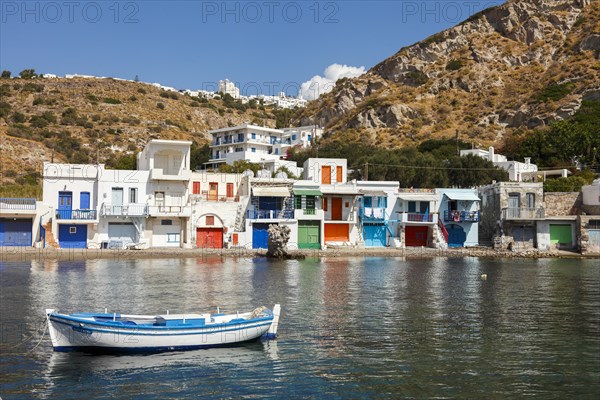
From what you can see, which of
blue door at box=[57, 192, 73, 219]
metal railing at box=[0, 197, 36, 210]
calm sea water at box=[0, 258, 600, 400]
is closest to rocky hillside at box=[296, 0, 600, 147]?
blue door at box=[57, 192, 73, 219]

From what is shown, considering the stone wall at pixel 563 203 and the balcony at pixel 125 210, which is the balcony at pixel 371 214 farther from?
the balcony at pixel 125 210

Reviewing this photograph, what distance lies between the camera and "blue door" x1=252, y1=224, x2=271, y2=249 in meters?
60.1

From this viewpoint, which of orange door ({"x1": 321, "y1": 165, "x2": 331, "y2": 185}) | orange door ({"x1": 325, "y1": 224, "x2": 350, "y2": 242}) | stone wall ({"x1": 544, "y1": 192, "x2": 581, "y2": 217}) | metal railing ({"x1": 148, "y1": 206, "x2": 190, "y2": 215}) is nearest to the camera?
metal railing ({"x1": 148, "y1": 206, "x2": 190, "y2": 215})

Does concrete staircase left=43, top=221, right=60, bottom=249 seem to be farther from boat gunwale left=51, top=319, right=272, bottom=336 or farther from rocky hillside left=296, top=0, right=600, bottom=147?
rocky hillside left=296, top=0, right=600, bottom=147

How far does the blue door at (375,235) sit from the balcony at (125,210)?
887 inches

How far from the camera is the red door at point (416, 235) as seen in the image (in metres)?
65.2

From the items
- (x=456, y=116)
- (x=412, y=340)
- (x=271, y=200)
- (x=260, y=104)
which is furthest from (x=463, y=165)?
(x=260, y=104)

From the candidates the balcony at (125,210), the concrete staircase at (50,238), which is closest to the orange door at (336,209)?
the balcony at (125,210)

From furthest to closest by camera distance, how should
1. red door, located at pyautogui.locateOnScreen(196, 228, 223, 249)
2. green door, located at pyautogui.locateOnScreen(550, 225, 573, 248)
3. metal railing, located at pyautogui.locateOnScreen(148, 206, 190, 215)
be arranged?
green door, located at pyautogui.locateOnScreen(550, 225, 573, 248), red door, located at pyautogui.locateOnScreen(196, 228, 223, 249), metal railing, located at pyautogui.locateOnScreen(148, 206, 190, 215)

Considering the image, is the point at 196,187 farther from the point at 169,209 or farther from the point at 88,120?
the point at 88,120

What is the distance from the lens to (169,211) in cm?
5906

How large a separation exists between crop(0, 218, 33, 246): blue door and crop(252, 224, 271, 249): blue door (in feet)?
66.8

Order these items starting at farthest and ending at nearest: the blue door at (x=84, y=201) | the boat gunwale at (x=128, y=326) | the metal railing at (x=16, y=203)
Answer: the blue door at (x=84, y=201) → the metal railing at (x=16, y=203) → the boat gunwale at (x=128, y=326)

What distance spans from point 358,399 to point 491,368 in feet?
16.8
